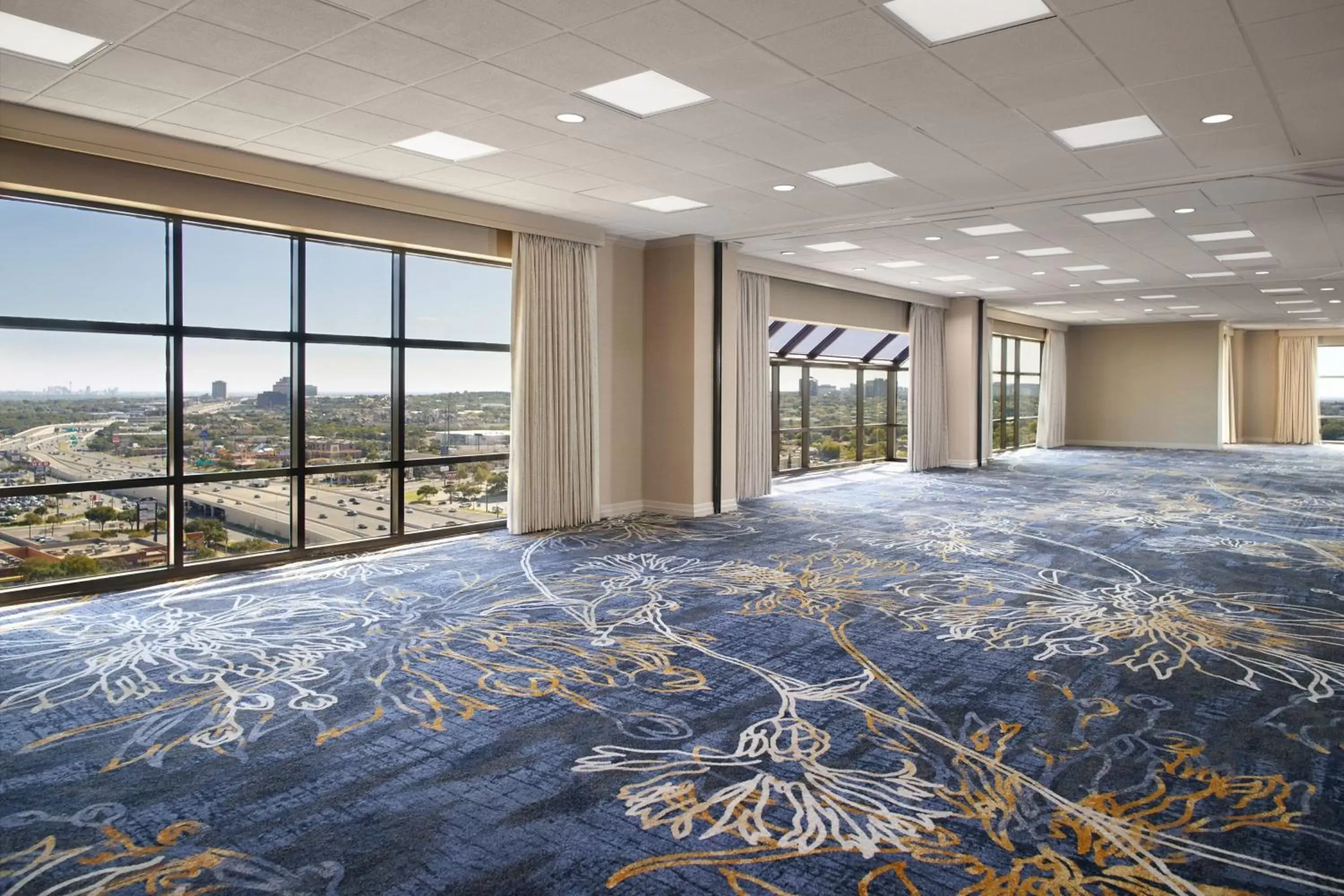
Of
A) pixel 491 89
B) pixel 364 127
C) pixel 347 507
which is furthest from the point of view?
pixel 347 507

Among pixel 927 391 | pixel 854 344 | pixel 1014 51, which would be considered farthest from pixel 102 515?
pixel 927 391

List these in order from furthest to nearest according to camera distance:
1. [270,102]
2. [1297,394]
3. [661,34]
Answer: [1297,394]
[270,102]
[661,34]

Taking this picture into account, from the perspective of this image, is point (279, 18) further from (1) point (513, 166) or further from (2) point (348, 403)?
(2) point (348, 403)

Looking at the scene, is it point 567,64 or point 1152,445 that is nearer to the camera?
point 567,64

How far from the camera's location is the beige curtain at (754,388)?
37.1ft

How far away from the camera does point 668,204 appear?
26.5 ft

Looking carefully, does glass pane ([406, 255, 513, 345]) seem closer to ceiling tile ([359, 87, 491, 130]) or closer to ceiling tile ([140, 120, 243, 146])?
ceiling tile ([140, 120, 243, 146])

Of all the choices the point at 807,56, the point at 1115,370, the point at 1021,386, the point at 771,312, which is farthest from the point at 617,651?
the point at 1115,370

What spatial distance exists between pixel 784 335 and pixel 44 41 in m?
10.8

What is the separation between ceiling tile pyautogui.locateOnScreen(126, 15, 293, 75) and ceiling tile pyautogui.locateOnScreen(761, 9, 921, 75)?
2.54 meters

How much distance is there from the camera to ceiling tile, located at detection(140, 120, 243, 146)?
5.76 metres

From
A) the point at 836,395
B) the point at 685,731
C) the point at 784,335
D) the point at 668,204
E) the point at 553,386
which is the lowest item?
the point at 685,731

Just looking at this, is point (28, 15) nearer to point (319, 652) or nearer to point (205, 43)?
point (205, 43)

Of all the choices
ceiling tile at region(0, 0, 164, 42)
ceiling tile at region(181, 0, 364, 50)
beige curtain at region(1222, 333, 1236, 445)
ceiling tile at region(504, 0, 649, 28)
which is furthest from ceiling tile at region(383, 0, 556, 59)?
beige curtain at region(1222, 333, 1236, 445)
